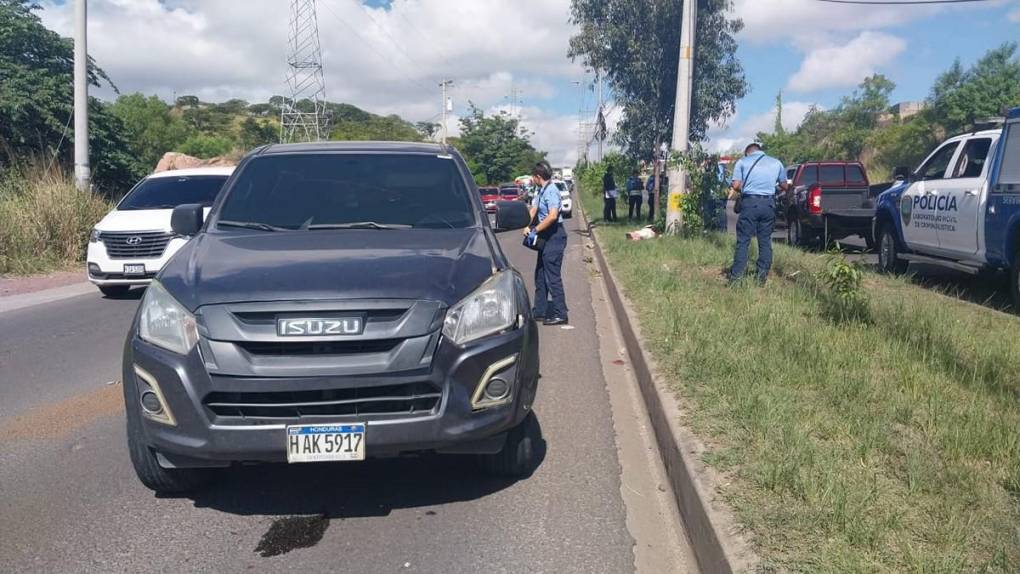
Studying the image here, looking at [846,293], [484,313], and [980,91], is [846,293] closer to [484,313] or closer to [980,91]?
[484,313]

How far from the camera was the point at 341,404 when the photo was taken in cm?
405

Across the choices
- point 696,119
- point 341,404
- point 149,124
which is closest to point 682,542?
point 341,404

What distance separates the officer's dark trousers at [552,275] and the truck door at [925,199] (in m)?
4.77

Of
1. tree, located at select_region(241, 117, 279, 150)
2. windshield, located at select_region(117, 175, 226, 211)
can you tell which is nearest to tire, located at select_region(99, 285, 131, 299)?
windshield, located at select_region(117, 175, 226, 211)

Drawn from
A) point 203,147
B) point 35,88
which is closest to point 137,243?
point 35,88

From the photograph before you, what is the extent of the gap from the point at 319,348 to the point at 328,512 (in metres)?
1.03

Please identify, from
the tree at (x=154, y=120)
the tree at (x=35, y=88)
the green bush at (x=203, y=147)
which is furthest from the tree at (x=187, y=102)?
the tree at (x=35, y=88)

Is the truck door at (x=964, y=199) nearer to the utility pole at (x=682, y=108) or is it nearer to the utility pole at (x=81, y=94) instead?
the utility pole at (x=682, y=108)

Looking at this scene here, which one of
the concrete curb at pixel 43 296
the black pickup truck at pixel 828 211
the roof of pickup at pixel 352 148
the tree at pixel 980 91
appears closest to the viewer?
the roof of pickup at pixel 352 148

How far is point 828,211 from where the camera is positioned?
16.3 m

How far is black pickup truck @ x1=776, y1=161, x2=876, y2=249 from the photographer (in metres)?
16.1

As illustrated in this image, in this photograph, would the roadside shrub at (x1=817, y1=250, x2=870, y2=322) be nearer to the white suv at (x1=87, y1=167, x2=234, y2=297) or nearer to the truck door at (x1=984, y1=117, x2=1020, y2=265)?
the truck door at (x1=984, y1=117, x2=1020, y2=265)

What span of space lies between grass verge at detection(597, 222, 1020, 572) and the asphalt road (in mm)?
616

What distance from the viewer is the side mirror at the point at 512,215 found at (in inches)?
244
